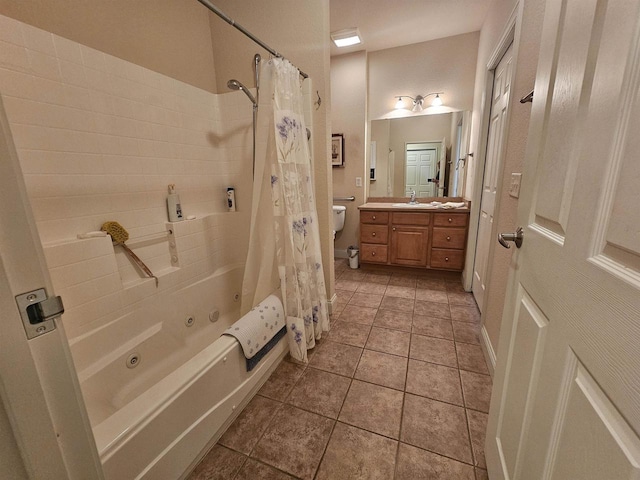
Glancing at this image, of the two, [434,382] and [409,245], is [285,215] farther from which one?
[409,245]

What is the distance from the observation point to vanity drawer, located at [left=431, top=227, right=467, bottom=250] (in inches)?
103

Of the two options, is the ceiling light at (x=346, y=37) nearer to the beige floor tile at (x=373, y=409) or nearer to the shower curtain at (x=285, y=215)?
the shower curtain at (x=285, y=215)

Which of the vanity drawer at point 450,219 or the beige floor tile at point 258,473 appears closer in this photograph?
the beige floor tile at point 258,473

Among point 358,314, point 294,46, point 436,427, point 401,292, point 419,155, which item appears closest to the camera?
point 436,427

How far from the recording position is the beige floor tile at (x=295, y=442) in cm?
106

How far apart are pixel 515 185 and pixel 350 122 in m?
2.22

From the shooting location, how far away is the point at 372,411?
129 centimetres

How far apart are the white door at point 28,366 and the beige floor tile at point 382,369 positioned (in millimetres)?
1355

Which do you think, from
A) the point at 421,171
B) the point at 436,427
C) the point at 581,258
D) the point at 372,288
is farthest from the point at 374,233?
the point at 581,258

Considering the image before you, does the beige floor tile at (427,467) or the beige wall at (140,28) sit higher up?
the beige wall at (140,28)

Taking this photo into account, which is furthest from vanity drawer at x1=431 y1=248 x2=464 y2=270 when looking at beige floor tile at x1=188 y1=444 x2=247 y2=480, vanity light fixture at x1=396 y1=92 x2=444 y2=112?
beige floor tile at x1=188 y1=444 x2=247 y2=480

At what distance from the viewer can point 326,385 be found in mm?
1464

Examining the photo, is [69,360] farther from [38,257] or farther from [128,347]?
[128,347]

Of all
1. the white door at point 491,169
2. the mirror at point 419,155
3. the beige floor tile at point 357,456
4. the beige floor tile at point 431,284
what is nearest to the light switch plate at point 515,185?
the white door at point 491,169
